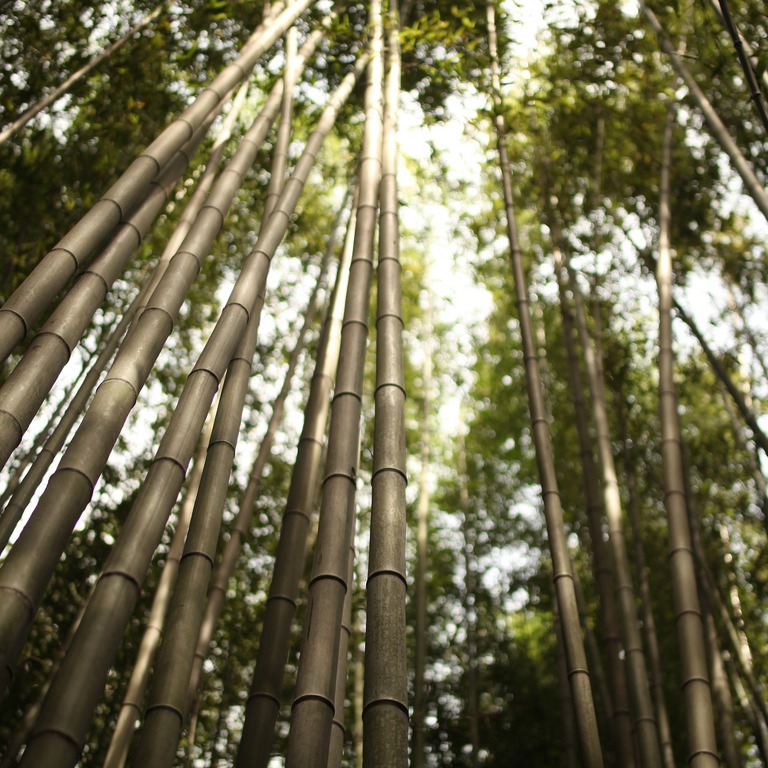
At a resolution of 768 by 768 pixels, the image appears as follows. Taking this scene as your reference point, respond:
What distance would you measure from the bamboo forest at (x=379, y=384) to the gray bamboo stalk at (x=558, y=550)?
1 cm

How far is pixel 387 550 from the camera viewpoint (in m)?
1.69

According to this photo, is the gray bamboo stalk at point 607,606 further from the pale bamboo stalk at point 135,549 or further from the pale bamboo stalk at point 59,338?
the pale bamboo stalk at point 59,338

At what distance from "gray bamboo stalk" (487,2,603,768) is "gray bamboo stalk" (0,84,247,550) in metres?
1.32

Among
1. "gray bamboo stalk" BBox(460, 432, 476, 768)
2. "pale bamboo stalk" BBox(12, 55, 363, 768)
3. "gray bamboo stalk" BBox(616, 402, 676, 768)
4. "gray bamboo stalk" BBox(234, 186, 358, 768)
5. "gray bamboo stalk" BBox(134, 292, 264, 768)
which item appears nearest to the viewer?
"pale bamboo stalk" BBox(12, 55, 363, 768)

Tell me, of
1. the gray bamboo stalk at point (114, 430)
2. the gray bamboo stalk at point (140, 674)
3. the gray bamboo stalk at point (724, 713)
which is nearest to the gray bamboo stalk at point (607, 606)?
the gray bamboo stalk at point (724, 713)

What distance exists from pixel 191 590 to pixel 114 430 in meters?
0.42

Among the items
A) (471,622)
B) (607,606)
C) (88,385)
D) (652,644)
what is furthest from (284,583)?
A: (471,622)

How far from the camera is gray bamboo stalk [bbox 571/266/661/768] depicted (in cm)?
256

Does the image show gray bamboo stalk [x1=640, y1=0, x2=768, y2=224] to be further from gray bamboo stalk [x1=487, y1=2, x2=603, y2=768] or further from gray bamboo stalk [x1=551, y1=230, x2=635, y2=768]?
gray bamboo stalk [x1=551, y1=230, x2=635, y2=768]

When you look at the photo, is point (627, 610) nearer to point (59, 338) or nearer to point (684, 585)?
point (684, 585)

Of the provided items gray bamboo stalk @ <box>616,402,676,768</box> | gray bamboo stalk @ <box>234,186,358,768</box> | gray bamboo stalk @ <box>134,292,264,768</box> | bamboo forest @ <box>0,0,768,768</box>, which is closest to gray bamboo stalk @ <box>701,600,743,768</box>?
bamboo forest @ <box>0,0,768,768</box>

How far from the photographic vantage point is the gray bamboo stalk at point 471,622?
4.53m

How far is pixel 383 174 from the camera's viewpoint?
9.09 feet

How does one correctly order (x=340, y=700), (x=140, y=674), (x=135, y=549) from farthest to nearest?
1. (x=140, y=674)
2. (x=340, y=700)
3. (x=135, y=549)
